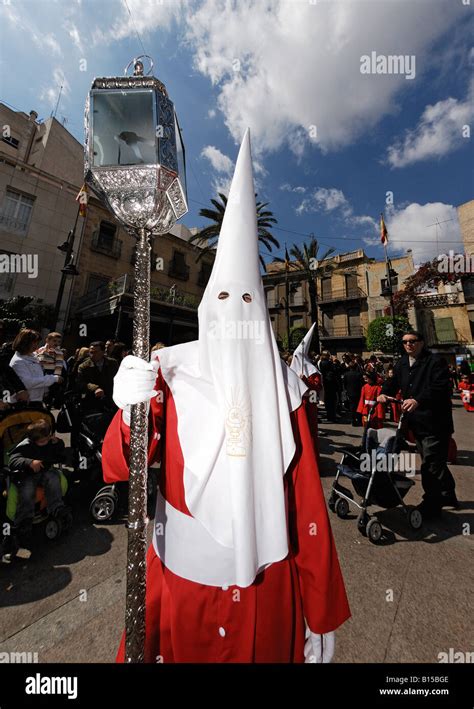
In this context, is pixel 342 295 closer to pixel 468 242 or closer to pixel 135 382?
pixel 468 242

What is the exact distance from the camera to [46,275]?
13.5m

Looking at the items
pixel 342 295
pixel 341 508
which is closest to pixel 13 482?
pixel 341 508

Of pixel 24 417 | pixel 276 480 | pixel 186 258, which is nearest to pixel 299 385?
pixel 276 480

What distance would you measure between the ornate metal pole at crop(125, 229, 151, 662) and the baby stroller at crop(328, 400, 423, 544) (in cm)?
293

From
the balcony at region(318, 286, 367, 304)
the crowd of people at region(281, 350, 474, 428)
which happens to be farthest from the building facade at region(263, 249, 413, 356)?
the crowd of people at region(281, 350, 474, 428)

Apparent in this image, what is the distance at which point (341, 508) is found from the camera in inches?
140

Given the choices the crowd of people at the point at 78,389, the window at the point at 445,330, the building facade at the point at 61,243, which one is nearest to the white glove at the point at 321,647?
the crowd of people at the point at 78,389

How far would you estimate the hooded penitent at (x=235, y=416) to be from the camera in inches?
47.1

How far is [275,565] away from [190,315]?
14.9 m

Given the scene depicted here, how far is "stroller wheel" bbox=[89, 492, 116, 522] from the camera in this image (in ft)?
10.4

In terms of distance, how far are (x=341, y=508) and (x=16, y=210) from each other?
17.5 m

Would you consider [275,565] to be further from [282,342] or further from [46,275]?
[282,342]

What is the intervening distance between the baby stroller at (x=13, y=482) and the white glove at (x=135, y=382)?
2.69 meters

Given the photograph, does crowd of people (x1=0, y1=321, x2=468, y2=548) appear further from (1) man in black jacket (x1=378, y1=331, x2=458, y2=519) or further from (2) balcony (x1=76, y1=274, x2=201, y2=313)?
(2) balcony (x1=76, y1=274, x2=201, y2=313)
